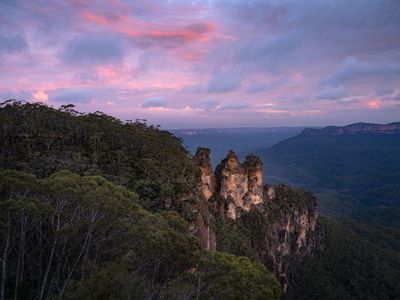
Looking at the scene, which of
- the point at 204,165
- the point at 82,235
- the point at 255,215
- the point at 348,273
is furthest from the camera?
the point at 348,273

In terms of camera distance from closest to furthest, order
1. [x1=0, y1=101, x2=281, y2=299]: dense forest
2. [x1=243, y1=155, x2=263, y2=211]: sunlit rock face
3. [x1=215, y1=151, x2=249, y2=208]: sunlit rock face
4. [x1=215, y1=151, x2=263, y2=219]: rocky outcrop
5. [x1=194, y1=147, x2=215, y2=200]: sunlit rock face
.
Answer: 1. [x1=0, y1=101, x2=281, y2=299]: dense forest
2. [x1=194, y1=147, x2=215, y2=200]: sunlit rock face
3. [x1=215, y1=151, x2=263, y2=219]: rocky outcrop
4. [x1=215, y1=151, x2=249, y2=208]: sunlit rock face
5. [x1=243, y1=155, x2=263, y2=211]: sunlit rock face

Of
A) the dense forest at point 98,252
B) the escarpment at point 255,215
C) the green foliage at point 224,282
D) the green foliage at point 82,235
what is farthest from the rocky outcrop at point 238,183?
the green foliage at point 224,282

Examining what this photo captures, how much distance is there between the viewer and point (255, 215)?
7631cm

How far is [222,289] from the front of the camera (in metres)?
18.4

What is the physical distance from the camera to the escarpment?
65125 mm

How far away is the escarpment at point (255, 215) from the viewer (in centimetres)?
6512

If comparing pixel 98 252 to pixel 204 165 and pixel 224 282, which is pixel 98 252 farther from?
pixel 204 165

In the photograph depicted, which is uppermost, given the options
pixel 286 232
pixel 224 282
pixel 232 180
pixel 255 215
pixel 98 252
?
pixel 98 252

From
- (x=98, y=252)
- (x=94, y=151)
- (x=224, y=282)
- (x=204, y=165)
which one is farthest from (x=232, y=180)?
(x=224, y=282)

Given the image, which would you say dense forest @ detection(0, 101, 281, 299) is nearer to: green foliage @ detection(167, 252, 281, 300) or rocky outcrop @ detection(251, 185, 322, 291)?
green foliage @ detection(167, 252, 281, 300)

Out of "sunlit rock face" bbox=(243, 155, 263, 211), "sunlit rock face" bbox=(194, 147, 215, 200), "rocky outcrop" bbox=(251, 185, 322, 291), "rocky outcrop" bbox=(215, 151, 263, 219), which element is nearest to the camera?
"sunlit rock face" bbox=(194, 147, 215, 200)

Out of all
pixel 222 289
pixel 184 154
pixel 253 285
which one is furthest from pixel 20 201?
pixel 184 154

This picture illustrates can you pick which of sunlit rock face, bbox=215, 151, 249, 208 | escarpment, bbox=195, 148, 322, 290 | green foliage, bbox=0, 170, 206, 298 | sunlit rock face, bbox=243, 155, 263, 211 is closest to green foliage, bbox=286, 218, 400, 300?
escarpment, bbox=195, 148, 322, 290

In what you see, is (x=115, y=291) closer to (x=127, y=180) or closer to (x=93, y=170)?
(x=93, y=170)
